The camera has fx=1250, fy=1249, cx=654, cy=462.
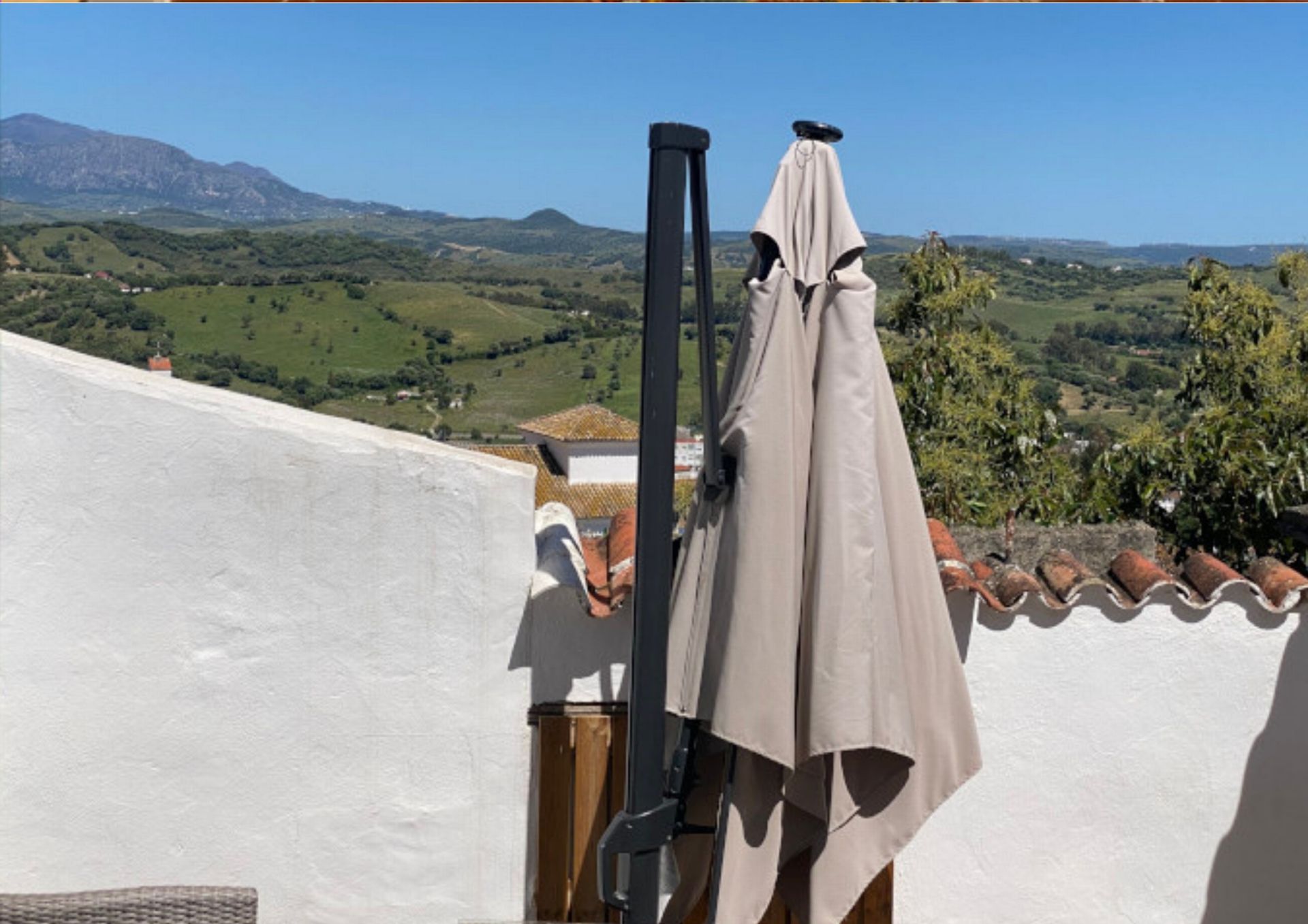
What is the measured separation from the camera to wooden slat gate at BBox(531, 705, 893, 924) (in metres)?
2.97

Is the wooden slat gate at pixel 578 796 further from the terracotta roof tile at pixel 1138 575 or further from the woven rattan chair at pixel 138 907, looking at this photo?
the terracotta roof tile at pixel 1138 575

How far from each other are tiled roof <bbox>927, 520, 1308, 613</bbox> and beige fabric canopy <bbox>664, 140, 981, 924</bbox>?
0.76 m

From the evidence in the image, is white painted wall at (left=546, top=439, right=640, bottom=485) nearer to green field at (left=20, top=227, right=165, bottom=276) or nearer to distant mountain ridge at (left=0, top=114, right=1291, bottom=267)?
distant mountain ridge at (left=0, top=114, right=1291, bottom=267)

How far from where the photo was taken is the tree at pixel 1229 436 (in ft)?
32.7

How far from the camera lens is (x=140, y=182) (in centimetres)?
15900

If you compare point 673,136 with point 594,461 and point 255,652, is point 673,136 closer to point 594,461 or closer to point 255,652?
point 255,652

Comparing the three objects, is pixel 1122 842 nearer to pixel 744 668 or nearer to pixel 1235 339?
pixel 744 668

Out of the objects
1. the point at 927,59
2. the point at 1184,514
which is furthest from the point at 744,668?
the point at 927,59

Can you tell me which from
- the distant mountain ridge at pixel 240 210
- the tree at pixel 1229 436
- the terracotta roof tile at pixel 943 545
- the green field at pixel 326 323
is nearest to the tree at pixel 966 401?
the tree at pixel 1229 436

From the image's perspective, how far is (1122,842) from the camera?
3.19 meters

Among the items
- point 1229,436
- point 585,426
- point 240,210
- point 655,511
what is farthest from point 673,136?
point 240,210

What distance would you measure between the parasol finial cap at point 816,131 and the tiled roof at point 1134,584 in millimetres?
1176

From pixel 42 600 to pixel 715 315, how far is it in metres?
1.77

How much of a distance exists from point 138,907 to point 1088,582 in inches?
86.6
